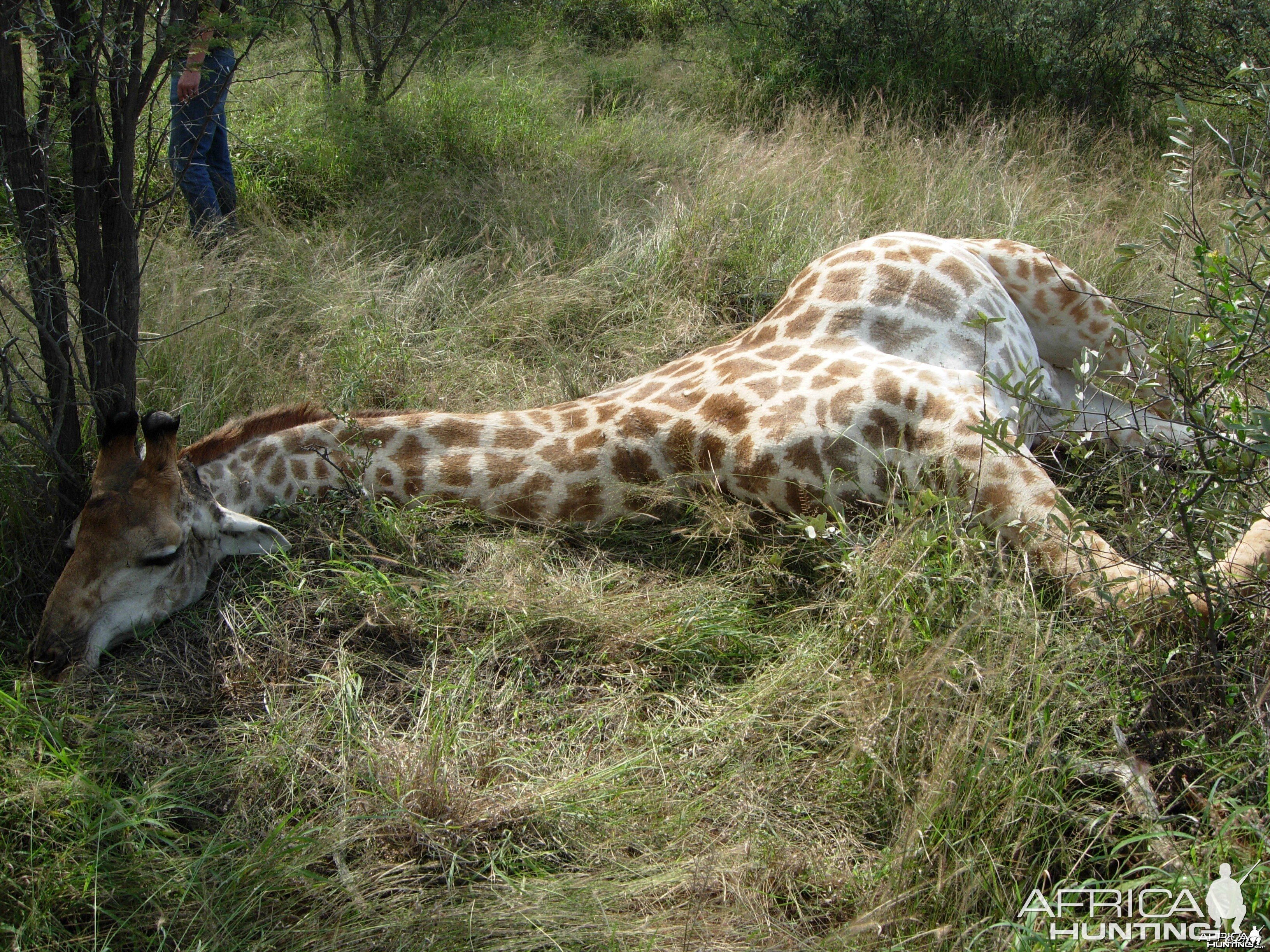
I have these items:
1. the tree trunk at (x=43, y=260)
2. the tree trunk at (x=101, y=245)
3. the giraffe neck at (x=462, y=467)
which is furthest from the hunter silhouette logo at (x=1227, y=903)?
the tree trunk at (x=43, y=260)

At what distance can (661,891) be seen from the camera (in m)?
2.31

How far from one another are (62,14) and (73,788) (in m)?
2.58

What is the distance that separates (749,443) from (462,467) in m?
1.16

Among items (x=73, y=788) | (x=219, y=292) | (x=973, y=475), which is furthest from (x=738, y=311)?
(x=73, y=788)

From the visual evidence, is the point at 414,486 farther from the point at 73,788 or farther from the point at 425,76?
the point at 425,76

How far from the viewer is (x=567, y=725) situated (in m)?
2.97

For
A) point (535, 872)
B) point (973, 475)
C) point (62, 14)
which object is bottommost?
point (535, 872)

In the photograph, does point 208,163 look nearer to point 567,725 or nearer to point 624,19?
point 567,725

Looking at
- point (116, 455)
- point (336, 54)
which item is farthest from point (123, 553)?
point (336, 54)

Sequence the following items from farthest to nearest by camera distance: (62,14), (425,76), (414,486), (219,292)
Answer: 1. (425,76)
2. (219,292)
3. (414,486)
4. (62,14)

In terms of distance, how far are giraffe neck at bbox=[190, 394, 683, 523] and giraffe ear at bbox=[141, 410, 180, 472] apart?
420 mm

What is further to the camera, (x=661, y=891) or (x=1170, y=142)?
(x=1170, y=142)

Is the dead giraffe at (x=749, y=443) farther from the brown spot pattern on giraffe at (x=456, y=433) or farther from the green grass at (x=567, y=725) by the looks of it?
the green grass at (x=567, y=725)

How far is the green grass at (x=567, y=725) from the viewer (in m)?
2.24
